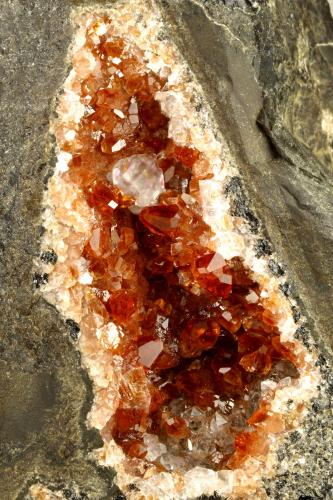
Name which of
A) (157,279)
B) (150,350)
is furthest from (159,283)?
(150,350)

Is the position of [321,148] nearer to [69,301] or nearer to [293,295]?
[293,295]

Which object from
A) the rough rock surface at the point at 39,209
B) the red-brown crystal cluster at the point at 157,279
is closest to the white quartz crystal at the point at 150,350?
the red-brown crystal cluster at the point at 157,279

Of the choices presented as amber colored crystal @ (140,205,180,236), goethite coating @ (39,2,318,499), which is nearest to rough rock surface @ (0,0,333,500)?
goethite coating @ (39,2,318,499)

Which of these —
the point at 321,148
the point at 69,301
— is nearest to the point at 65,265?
the point at 69,301

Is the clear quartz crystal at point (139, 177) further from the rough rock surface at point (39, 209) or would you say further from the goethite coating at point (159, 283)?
the rough rock surface at point (39, 209)

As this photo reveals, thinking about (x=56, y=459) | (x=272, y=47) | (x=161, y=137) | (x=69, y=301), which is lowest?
(x=56, y=459)

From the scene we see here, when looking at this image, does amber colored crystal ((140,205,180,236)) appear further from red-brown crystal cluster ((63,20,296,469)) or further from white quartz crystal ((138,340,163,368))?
white quartz crystal ((138,340,163,368))
